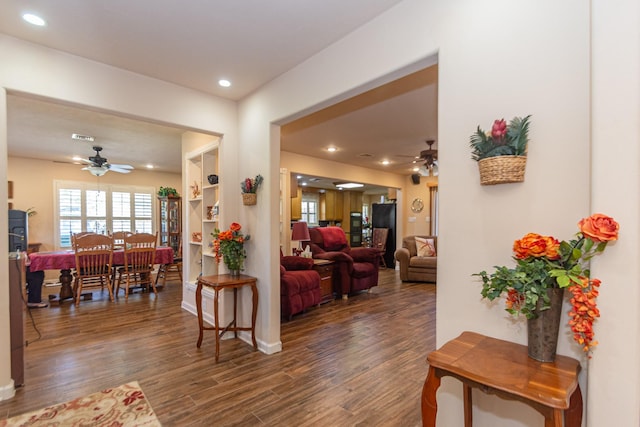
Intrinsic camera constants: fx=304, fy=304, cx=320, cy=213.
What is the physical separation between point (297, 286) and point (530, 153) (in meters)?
3.20

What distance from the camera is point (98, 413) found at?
210cm

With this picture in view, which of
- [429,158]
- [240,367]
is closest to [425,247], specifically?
[429,158]

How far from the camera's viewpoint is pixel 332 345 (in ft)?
10.7

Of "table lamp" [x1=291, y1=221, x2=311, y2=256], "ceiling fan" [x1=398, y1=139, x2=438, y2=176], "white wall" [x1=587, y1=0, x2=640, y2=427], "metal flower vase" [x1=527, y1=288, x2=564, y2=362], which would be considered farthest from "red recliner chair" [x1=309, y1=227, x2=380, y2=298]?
"white wall" [x1=587, y1=0, x2=640, y2=427]

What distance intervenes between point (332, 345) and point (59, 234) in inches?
281

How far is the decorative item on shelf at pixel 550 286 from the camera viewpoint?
105 cm

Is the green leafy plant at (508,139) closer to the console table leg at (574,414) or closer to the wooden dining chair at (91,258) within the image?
the console table leg at (574,414)

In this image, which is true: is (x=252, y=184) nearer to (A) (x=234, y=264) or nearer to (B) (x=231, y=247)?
(B) (x=231, y=247)

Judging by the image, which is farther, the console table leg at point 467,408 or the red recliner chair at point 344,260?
the red recliner chair at point 344,260

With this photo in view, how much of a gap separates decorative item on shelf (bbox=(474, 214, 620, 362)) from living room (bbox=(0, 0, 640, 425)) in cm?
7

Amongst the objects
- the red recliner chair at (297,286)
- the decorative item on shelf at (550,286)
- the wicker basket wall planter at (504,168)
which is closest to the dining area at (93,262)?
the red recliner chair at (297,286)

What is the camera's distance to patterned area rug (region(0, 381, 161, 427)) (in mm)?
1998

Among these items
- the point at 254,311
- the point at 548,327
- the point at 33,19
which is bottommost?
the point at 254,311

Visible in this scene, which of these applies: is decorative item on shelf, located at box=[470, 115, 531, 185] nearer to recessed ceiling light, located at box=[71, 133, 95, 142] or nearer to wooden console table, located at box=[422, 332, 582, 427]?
wooden console table, located at box=[422, 332, 582, 427]
